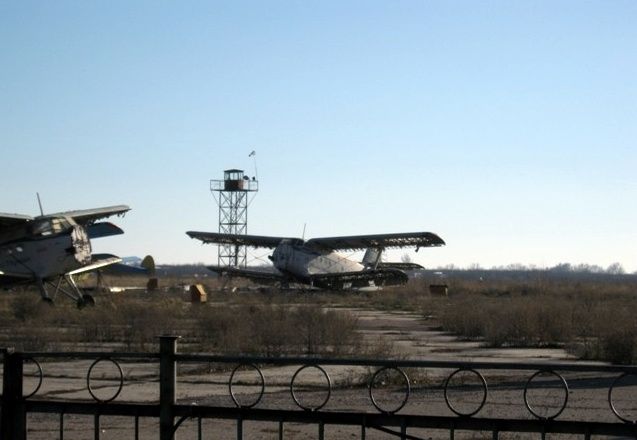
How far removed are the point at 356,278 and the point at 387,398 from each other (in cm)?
4918

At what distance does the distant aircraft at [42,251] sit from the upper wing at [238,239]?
27098 millimetres

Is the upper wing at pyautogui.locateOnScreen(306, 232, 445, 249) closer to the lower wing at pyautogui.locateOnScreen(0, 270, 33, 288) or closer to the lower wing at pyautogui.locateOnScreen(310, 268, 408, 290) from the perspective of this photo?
the lower wing at pyautogui.locateOnScreen(310, 268, 408, 290)

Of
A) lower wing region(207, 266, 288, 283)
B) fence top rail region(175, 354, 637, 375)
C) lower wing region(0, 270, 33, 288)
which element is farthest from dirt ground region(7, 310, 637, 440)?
lower wing region(207, 266, 288, 283)

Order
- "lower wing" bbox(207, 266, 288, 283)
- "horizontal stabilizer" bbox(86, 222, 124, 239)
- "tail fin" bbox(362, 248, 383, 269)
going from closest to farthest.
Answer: "horizontal stabilizer" bbox(86, 222, 124, 239), "lower wing" bbox(207, 266, 288, 283), "tail fin" bbox(362, 248, 383, 269)

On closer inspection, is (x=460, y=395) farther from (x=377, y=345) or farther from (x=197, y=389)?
(x=377, y=345)

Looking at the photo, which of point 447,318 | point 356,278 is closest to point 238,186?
point 356,278

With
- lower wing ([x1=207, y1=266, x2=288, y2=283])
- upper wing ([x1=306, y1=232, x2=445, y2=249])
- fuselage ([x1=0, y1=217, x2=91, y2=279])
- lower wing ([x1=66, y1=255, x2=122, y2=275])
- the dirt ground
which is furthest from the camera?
lower wing ([x1=207, y1=266, x2=288, y2=283])

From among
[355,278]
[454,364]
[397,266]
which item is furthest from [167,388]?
[397,266]

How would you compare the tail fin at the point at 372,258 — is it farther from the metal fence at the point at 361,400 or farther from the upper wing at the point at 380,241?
the metal fence at the point at 361,400

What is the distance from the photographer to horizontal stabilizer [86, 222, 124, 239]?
41.4 meters

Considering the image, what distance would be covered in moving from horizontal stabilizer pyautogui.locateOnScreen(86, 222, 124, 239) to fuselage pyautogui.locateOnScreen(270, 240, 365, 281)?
19930mm

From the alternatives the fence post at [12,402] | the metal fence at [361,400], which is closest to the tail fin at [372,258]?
the metal fence at [361,400]

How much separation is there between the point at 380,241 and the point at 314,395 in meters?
46.4

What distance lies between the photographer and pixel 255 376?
644 inches
